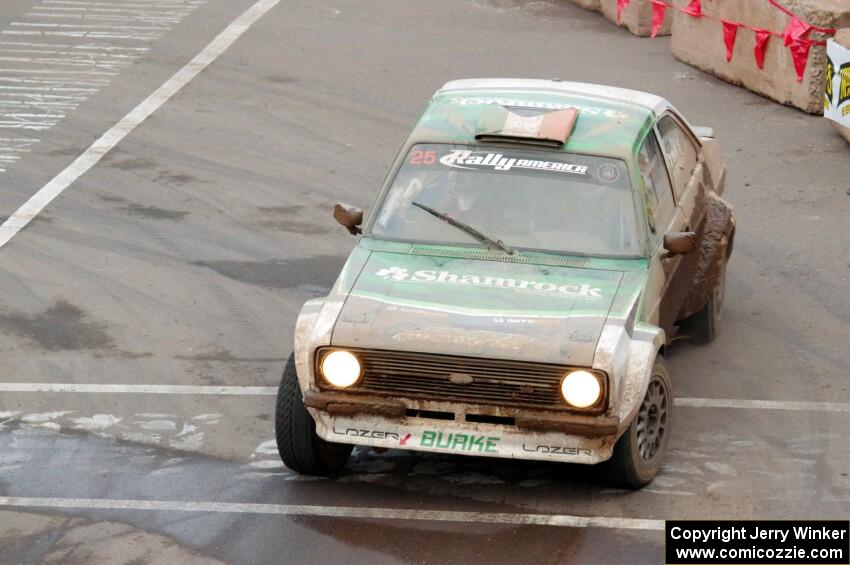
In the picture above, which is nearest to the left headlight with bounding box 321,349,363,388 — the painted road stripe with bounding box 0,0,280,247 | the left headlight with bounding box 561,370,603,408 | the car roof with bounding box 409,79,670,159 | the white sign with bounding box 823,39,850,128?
the left headlight with bounding box 561,370,603,408

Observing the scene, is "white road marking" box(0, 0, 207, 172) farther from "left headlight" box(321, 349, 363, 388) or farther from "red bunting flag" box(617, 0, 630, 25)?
"left headlight" box(321, 349, 363, 388)

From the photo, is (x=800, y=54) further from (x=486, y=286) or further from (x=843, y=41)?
(x=486, y=286)

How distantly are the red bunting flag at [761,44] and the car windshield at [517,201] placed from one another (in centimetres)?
833

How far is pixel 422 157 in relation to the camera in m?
8.62

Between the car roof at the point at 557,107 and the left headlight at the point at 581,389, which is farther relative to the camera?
the car roof at the point at 557,107

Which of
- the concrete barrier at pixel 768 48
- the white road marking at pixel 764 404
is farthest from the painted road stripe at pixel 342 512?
the concrete barrier at pixel 768 48

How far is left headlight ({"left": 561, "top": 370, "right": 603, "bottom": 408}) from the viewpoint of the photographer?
7059 millimetres

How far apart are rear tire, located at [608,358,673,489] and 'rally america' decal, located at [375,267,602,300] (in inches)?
21.0

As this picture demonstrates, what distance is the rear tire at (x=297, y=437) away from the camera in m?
7.64

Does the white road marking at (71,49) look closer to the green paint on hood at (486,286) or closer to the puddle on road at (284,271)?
the puddle on road at (284,271)

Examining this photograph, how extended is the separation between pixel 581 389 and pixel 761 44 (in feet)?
33.2

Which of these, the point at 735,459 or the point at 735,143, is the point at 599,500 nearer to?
the point at 735,459

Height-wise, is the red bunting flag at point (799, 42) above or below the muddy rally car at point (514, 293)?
below

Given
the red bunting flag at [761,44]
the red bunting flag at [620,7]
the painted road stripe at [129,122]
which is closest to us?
the painted road stripe at [129,122]
